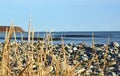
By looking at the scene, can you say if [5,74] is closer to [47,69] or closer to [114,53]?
[47,69]

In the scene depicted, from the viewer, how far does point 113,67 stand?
8055 mm

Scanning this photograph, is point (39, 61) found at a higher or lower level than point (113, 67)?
higher

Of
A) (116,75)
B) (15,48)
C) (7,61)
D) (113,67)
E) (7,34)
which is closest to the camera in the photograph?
(7,34)

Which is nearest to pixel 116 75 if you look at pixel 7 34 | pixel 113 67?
pixel 113 67

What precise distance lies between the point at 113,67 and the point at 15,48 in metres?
5.51

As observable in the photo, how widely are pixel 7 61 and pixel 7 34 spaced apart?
0.32m

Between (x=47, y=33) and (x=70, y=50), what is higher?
(x=47, y=33)

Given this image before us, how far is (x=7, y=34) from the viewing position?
7.52ft

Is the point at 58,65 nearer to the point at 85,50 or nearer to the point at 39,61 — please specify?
the point at 39,61

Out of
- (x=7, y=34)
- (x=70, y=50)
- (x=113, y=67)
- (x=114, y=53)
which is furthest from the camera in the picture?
(x=70, y=50)

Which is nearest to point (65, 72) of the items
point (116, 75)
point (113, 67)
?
point (116, 75)

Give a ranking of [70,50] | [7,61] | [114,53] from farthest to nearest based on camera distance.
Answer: [70,50]
[114,53]
[7,61]

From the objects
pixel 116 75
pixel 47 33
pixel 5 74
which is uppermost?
pixel 47 33

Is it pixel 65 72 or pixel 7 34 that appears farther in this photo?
pixel 65 72
